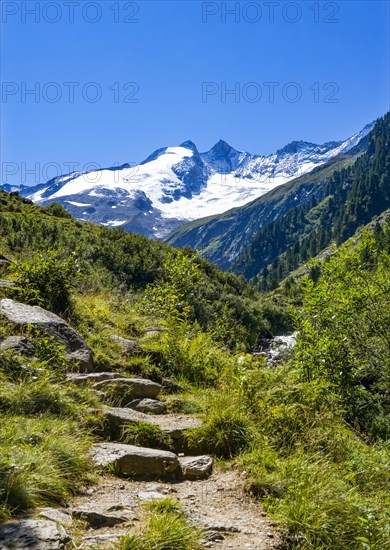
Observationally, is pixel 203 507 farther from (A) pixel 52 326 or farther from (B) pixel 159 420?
(A) pixel 52 326

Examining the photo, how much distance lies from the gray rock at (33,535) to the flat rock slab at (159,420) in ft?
8.79

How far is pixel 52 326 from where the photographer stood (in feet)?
28.3

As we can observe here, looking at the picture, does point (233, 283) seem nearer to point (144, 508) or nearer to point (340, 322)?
point (340, 322)

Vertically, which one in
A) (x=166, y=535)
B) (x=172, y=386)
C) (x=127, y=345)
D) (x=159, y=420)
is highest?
(x=127, y=345)

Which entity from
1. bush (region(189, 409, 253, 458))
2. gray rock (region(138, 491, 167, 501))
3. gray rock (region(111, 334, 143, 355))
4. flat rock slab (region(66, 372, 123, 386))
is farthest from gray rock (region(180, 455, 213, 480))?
gray rock (region(111, 334, 143, 355))

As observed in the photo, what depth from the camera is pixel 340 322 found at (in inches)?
533

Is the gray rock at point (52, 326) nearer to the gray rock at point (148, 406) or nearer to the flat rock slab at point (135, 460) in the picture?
the gray rock at point (148, 406)

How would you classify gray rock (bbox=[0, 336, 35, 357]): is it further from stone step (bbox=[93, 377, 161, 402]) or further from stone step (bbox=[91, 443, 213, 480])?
stone step (bbox=[91, 443, 213, 480])

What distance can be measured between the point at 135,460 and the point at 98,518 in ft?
4.46

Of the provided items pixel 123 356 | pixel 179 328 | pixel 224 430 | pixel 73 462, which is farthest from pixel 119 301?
pixel 73 462

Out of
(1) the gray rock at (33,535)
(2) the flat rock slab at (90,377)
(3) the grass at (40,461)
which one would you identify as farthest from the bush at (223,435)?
(1) the gray rock at (33,535)

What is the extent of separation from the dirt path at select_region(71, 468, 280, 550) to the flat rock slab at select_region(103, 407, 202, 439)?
99cm

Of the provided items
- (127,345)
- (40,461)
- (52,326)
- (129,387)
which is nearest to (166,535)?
(40,461)

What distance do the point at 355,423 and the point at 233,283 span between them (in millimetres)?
81754
